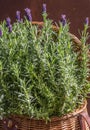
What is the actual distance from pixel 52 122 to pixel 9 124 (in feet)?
0.58

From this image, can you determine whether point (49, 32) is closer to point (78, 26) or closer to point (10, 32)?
point (10, 32)

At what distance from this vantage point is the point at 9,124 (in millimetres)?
1749

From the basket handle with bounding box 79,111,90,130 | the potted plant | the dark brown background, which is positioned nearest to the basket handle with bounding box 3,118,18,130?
the potted plant

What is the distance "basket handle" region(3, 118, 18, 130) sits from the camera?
5.69 feet

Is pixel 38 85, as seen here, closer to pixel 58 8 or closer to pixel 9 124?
pixel 9 124

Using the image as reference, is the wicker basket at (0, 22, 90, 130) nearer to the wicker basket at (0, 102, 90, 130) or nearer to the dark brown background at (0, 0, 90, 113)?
the wicker basket at (0, 102, 90, 130)

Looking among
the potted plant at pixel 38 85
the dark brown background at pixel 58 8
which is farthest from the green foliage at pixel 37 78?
the dark brown background at pixel 58 8

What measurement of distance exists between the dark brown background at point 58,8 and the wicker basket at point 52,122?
37.9 inches

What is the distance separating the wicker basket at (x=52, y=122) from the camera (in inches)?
67.2

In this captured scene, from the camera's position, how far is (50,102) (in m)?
1.69

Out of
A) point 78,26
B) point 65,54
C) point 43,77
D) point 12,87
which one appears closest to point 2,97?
point 12,87

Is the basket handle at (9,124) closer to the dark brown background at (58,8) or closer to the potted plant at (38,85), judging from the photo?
the potted plant at (38,85)

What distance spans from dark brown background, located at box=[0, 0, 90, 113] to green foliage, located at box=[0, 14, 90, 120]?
89cm

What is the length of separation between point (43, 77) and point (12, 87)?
0.42 feet
